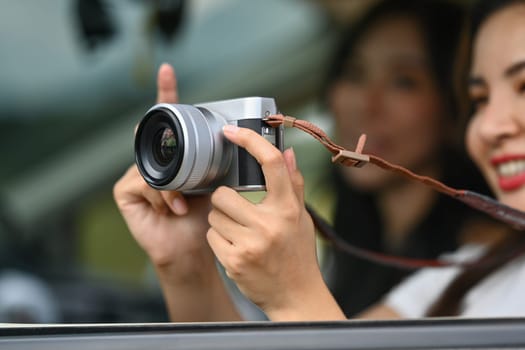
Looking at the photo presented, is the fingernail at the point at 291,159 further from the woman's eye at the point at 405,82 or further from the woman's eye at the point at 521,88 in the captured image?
the woman's eye at the point at 405,82

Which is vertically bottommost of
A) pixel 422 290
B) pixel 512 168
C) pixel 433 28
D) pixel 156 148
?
pixel 422 290

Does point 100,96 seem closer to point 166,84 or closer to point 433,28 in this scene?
point 433,28

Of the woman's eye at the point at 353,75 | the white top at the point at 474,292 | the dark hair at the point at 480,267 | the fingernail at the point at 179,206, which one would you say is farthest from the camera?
the woman's eye at the point at 353,75

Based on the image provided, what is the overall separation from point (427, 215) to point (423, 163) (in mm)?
162

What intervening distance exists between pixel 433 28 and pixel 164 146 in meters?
1.65

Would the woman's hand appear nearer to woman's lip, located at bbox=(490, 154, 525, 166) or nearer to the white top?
the white top

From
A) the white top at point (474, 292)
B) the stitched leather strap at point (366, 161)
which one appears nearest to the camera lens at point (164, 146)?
the stitched leather strap at point (366, 161)

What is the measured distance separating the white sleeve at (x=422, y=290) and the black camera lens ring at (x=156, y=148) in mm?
745

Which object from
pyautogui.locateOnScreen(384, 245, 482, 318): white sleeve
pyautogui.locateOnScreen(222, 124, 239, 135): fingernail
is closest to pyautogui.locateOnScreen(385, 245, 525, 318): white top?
pyautogui.locateOnScreen(384, 245, 482, 318): white sleeve

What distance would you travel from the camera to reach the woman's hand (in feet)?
3.13

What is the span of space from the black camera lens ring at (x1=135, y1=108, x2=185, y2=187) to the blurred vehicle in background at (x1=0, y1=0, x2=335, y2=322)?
72.4 inches

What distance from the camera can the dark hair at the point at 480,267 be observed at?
148 cm

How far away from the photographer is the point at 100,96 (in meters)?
4.09

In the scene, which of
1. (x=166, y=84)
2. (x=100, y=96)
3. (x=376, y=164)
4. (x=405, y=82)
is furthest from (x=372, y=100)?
(x=100, y=96)
